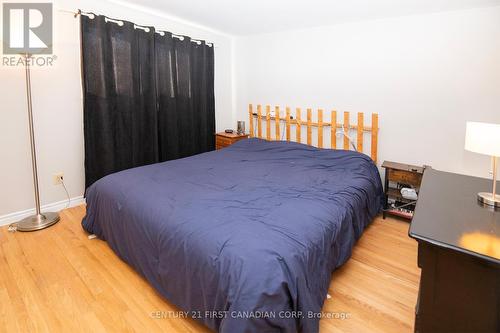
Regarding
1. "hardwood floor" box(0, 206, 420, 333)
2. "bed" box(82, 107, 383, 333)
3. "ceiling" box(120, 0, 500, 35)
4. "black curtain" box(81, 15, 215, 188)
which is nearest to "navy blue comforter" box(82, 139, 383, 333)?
"bed" box(82, 107, 383, 333)

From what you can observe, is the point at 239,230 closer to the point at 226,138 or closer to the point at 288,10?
the point at 288,10

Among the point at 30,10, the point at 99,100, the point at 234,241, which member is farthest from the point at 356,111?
the point at 30,10

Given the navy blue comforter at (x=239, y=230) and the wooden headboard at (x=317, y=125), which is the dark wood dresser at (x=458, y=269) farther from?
the wooden headboard at (x=317, y=125)

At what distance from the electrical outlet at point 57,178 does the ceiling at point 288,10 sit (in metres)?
1.91

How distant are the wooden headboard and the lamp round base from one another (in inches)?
104

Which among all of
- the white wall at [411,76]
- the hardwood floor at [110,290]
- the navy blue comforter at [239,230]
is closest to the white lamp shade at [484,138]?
the navy blue comforter at [239,230]

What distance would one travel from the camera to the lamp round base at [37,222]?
8.39 feet

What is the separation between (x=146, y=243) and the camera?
1770mm

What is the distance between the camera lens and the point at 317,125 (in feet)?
11.7

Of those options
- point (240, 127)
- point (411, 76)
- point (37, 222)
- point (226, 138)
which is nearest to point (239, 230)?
point (37, 222)

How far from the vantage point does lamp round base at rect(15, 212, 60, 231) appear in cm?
256

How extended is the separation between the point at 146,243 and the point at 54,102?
6.45ft

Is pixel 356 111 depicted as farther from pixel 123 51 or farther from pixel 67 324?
pixel 67 324

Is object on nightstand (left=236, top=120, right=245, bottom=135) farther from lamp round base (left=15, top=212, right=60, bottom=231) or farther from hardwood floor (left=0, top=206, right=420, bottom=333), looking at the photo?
lamp round base (left=15, top=212, right=60, bottom=231)
